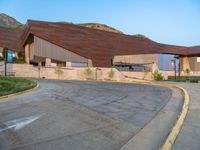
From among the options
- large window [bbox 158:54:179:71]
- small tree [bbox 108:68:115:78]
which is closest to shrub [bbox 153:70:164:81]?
small tree [bbox 108:68:115:78]

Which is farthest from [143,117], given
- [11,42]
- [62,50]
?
[11,42]

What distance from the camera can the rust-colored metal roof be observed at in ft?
199

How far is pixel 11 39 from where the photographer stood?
207ft

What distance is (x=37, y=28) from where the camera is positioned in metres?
47.0

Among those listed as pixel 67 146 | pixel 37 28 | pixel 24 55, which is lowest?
pixel 67 146

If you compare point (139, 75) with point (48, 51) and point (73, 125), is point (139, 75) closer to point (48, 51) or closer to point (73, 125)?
point (48, 51)

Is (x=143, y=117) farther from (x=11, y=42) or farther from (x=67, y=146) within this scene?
(x=11, y=42)

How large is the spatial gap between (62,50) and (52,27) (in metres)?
5.51

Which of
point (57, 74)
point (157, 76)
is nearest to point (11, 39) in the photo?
point (57, 74)

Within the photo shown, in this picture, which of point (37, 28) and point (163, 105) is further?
point (37, 28)

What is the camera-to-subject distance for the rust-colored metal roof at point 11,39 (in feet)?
199

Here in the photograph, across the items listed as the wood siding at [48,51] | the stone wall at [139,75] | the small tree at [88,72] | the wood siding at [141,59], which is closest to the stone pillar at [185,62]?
the wood siding at [141,59]

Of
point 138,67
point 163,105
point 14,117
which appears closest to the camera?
point 14,117

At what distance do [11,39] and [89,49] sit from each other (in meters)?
24.8
